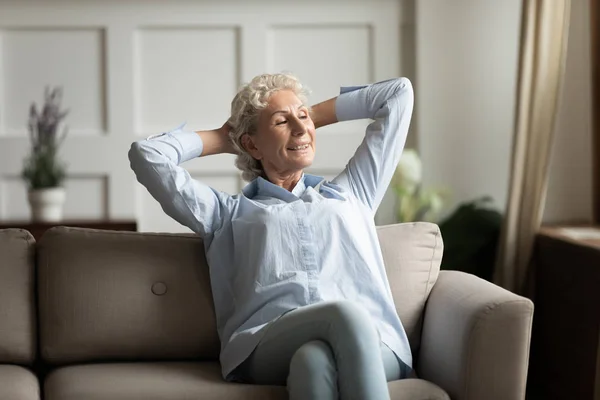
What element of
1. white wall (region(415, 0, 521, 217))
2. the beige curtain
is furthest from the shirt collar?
white wall (region(415, 0, 521, 217))

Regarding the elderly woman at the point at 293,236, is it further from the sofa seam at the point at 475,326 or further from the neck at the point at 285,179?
the sofa seam at the point at 475,326

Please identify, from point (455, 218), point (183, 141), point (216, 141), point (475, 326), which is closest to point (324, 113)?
point (216, 141)

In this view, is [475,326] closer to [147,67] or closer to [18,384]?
[18,384]

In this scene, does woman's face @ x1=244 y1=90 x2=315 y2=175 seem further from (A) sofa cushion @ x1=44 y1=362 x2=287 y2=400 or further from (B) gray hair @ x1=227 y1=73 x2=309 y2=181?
(A) sofa cushion @ x1=44 y1=362 x2=287 y2=400

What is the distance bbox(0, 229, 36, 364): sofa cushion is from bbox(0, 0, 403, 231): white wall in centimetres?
187

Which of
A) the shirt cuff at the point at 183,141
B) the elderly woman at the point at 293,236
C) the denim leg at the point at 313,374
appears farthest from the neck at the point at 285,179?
the denim leg at the point at 313,374

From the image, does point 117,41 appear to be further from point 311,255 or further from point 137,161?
point 311,255

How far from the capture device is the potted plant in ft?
13.4

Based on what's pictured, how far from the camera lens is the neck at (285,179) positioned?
2.61m

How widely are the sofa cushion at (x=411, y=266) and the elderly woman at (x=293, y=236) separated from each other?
111mm

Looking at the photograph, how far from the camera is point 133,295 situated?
250cm

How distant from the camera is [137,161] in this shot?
2.51 metres

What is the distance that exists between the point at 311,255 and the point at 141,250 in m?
0.48

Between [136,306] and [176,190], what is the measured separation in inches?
12.6
